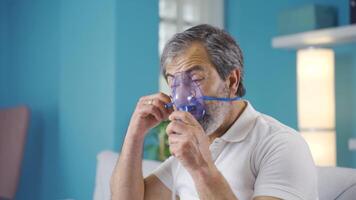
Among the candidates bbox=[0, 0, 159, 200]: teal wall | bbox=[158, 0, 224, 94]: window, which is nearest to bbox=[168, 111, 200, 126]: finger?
bbox=[0, 0, 159, 200]: teal wall

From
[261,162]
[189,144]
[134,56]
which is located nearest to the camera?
[189,144]

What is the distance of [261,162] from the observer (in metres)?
1.33

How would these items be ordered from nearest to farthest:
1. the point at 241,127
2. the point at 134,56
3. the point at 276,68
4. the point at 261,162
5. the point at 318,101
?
the point at 261,162 → the point at 241,127 → the point at 318,101 → the point at 134,56 → the point at 276,68

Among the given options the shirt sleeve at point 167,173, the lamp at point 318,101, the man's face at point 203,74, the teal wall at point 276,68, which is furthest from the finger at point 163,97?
the teal wall at point 276,68

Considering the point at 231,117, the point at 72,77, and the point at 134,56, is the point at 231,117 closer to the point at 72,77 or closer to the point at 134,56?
the point at 134,56

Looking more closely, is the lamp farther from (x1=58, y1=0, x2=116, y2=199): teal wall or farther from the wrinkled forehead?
the wrinkled forehead

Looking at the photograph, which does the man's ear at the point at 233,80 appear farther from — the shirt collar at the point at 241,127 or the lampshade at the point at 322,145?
the lampshade at the point at 322,145

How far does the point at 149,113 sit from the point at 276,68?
94.1 inches

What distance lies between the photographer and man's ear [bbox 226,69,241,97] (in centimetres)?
144

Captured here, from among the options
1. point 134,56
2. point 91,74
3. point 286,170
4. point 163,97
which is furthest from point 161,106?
point 91,74

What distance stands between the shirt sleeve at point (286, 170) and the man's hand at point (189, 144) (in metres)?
0.15

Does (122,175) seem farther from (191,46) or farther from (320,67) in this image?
(320,67)

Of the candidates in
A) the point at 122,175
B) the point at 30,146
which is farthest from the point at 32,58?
the point at 122,175

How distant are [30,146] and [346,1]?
7.88ft
